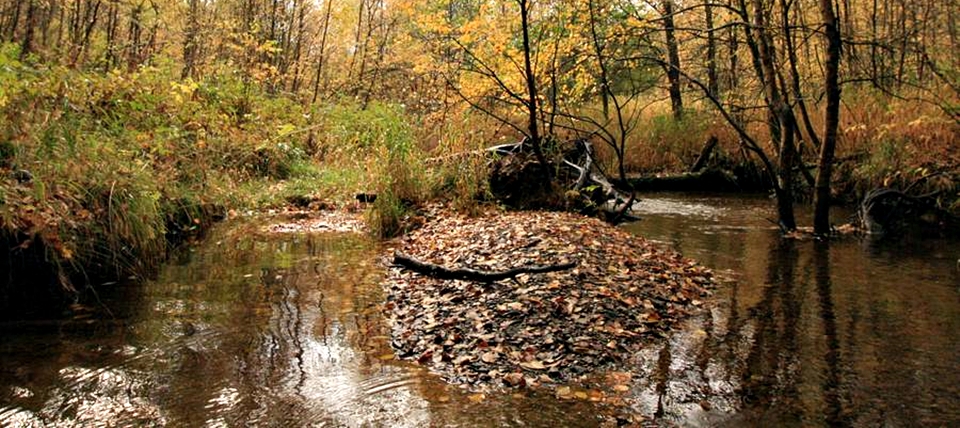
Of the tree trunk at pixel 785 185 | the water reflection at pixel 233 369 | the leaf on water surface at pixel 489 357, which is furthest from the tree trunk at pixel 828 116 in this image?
the leaf on water surface at pixel 489 357

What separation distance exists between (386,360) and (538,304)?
1277 mm

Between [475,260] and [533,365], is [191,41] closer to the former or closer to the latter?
[475,260]

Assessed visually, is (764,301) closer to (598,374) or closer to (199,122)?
(598,374)

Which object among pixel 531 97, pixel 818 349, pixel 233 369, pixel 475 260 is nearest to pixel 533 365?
pixel 233 369

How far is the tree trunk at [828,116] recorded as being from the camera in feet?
27.1

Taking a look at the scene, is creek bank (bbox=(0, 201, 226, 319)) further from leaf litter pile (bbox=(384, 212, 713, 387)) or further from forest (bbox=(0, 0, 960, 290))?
leaf litter pile (bbox=(384, 212, 713, 387))

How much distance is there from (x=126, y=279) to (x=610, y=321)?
4.68 m

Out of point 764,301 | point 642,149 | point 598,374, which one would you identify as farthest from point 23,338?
point 642,149

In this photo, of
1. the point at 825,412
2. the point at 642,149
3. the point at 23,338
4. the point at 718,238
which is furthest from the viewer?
the point at 642,149

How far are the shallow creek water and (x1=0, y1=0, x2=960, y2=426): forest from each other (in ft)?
0.08

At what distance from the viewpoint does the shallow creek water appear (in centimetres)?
358

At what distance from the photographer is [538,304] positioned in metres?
5.07

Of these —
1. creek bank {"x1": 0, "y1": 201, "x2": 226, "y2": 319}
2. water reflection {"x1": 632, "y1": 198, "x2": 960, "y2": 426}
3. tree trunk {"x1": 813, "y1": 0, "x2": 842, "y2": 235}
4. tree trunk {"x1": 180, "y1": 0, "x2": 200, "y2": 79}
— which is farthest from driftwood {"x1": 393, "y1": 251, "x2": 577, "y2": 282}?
tree trunk {"x1": 180, "y1": 0, "x2": 200, "y2": 79}

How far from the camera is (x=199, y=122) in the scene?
12562 mm
